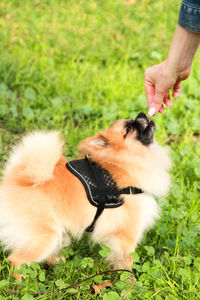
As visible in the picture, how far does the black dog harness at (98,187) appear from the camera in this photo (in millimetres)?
2889

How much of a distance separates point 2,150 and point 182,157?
2.30m

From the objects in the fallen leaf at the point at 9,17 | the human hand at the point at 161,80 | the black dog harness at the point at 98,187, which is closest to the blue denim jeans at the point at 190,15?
the human hand at the point at 161,80

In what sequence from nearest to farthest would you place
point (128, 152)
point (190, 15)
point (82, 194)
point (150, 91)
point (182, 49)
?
point (190, 15) < point (182, 49) < point (82, 194) < point (128, 152) < point (150, 91)

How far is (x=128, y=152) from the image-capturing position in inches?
120

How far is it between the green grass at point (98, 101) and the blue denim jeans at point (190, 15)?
730 millimetres

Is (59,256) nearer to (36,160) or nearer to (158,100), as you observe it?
(36,160)

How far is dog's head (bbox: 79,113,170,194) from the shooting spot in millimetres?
3000

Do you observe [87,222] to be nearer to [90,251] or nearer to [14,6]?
[90,251]

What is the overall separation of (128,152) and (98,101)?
96.7 inches

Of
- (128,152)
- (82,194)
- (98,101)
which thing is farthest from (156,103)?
(98,101)

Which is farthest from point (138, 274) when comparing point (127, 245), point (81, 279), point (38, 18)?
point (38, 18)

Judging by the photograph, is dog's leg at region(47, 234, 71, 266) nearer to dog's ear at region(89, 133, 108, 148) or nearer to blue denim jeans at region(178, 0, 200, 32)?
dog's ear at region(89, 133, 108, 148)

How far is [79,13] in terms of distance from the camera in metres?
7.47

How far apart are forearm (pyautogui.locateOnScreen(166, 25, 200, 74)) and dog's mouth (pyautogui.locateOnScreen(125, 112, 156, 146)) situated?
1.66ft
